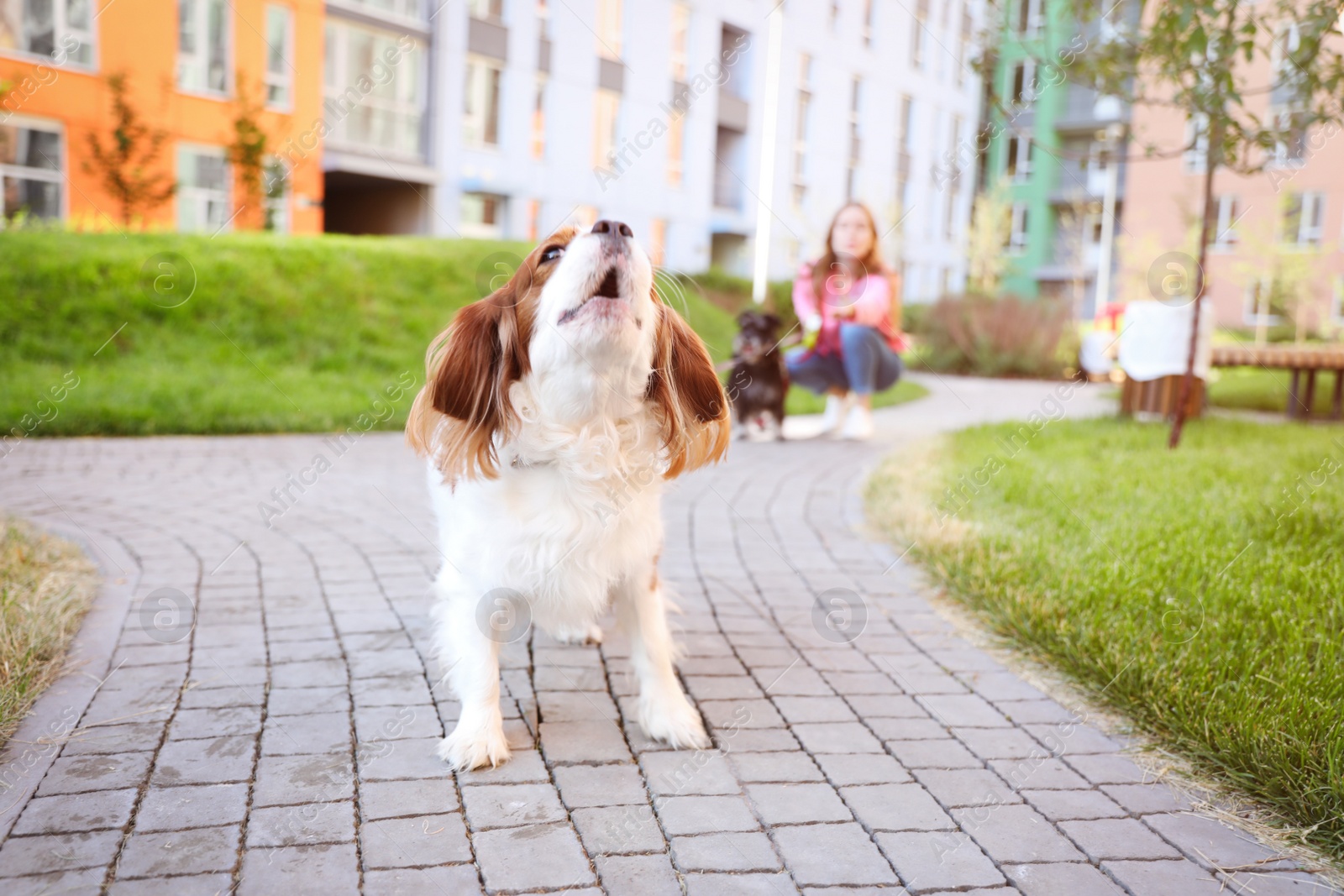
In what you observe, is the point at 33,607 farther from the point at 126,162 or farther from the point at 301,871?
the point at 126,162

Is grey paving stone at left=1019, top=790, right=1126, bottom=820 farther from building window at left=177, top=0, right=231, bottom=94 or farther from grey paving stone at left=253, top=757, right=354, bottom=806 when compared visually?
building window at left=177, top=0, right=231, bottom=94

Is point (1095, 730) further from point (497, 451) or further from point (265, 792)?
point (265, 792)

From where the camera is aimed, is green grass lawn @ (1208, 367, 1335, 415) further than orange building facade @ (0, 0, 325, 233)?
No

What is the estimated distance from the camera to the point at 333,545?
4.53m

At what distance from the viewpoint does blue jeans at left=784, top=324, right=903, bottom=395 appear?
8.38 metres

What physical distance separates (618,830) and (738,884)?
34 centimetres

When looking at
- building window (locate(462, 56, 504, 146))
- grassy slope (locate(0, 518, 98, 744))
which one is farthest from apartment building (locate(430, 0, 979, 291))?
grassy slope (locate(0, 518, 98, 744))

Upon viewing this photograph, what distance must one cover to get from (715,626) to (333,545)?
1.98 meters

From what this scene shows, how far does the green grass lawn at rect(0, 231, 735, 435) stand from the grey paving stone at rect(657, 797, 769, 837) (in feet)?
19.9

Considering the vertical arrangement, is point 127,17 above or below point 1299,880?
above

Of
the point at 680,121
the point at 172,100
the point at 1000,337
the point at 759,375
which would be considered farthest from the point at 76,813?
the point at 680,121

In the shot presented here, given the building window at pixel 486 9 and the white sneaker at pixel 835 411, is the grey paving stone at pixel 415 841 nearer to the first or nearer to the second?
the white sneaker at pixel 835 411

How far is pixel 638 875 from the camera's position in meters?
2.06

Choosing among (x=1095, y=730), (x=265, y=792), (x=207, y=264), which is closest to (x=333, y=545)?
(x=265, y=792)
